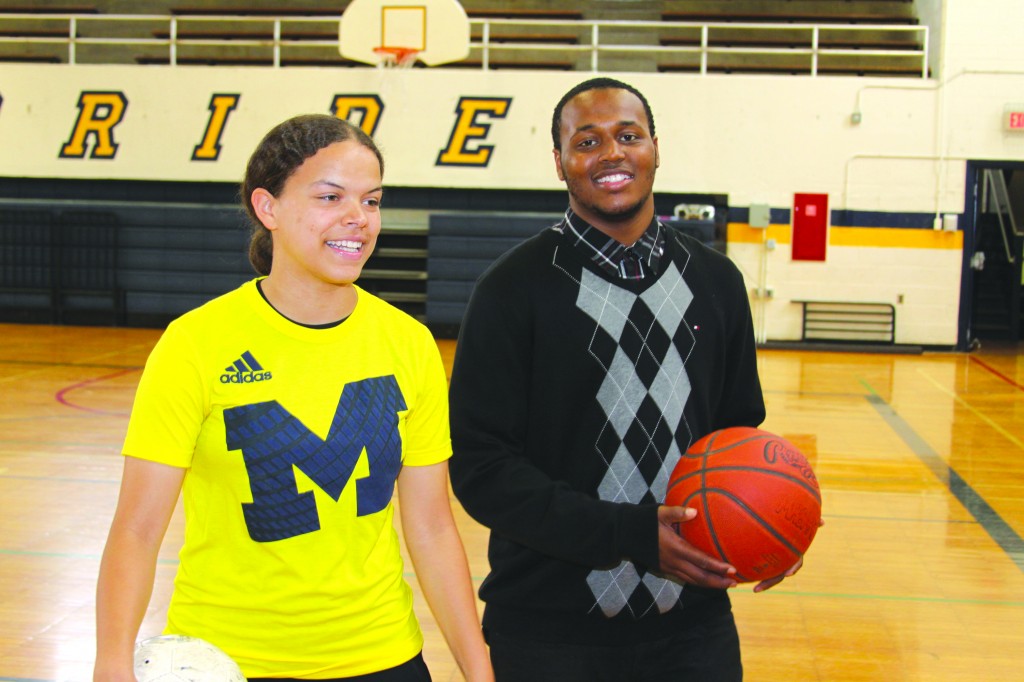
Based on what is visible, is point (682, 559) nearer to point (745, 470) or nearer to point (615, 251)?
point (745, 470)

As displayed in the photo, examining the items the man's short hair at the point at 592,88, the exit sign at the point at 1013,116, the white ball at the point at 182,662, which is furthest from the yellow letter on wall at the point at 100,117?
the white ball at the point at 182,662

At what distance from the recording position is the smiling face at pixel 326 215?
159 cm

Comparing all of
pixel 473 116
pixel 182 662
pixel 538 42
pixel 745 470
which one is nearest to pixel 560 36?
pixel 538 42

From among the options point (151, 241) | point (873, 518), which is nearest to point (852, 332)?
point (873, 518)

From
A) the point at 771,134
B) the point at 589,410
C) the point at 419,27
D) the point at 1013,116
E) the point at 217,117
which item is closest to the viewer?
the point at 589,410

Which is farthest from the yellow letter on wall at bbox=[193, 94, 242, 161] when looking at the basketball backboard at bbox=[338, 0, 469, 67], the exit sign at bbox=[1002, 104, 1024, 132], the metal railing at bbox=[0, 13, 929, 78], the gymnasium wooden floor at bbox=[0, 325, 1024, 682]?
the exit sign at bbox=[1002, 104, 1024, 132]

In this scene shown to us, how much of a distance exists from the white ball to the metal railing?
1139 centimetres

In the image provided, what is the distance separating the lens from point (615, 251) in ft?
6.15

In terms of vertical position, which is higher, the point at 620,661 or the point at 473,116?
the point at 473,116

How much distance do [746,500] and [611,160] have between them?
617 millimetres

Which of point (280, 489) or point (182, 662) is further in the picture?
point (280, 489)

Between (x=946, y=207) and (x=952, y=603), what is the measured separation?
8532mm

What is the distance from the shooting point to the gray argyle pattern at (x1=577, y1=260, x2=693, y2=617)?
5.96ft

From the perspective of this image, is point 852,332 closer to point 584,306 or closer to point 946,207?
point 946,207
